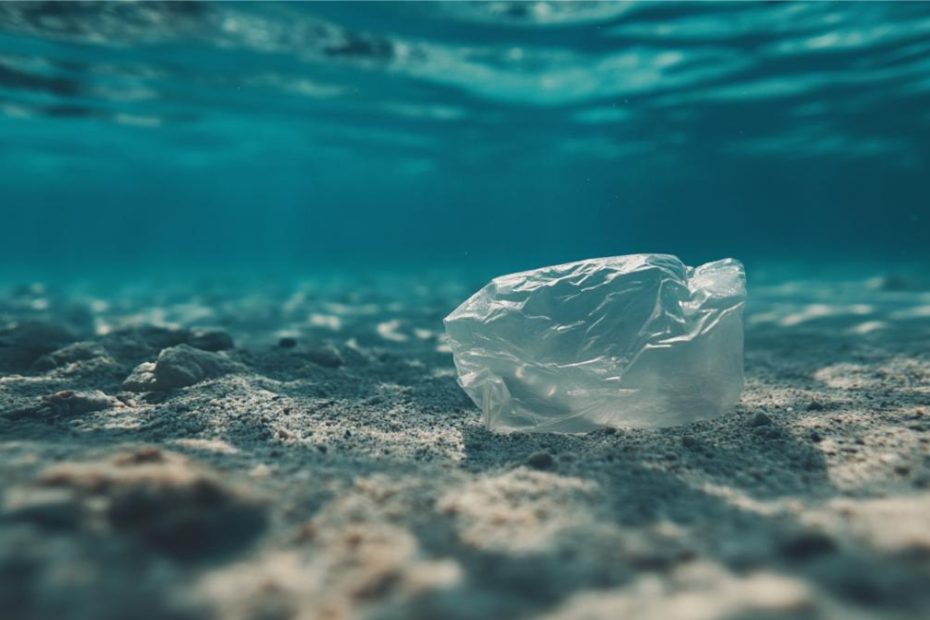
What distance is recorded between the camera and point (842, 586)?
5.21 ft

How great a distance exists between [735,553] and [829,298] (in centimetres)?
1214

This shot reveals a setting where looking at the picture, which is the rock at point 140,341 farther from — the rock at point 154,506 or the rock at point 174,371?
the rock at point 154,506

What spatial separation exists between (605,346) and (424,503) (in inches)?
68.7

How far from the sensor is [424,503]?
2.27 meters

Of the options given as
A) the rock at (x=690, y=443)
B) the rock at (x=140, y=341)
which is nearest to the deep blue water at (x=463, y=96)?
the rock at (x=140, y=341)

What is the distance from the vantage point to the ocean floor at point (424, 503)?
158 centimetres

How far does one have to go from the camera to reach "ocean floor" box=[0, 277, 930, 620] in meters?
1.58

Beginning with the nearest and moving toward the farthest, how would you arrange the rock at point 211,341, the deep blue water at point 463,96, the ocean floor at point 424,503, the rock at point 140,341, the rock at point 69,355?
the ocean floor at point 424,503 < the rock at point 69,355 < the rock at point 140,341 < the rock at point 211,341 < the deep blue water at point 463,96

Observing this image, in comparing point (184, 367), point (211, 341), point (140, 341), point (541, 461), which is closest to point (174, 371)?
point (184, 367)

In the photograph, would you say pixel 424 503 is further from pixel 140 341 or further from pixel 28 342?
pixel 28 342

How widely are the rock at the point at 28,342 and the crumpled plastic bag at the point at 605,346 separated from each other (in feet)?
13.2

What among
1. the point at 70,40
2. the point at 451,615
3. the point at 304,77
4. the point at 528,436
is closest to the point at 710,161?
the point at 304,77

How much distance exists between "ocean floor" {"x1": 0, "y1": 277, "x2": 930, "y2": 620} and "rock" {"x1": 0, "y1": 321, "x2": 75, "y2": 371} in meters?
0.10

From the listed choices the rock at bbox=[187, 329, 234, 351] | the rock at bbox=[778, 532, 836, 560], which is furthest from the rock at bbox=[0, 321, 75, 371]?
the rock at bbox=[778, 532, 836, 560]
